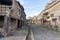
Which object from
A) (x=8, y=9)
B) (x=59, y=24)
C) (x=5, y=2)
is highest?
(x=5, y=2)

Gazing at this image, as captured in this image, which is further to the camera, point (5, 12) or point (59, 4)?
point (59, 4)

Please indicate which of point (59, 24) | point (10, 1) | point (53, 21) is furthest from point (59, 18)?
point (10, 1)

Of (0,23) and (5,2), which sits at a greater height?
(5,2)

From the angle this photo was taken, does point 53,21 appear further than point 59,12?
Yes

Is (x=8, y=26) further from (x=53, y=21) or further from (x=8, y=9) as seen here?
(x=53, y=21)

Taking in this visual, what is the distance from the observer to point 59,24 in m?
Result: 36.9

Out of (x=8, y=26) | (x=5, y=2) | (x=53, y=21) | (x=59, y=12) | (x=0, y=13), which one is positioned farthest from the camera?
(x=53, y=21)

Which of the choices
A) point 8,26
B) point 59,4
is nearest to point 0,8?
point 8,26

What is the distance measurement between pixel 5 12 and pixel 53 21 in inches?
980

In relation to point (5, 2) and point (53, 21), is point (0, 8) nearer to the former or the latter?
point (5, 2)

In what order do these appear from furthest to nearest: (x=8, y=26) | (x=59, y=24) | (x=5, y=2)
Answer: (x=59, y=24) < (x=5, y=2) < (x=8, y=26)

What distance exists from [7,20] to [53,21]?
27.2 m

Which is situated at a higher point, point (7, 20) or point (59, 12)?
point (59, 12)

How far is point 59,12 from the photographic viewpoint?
131ft
